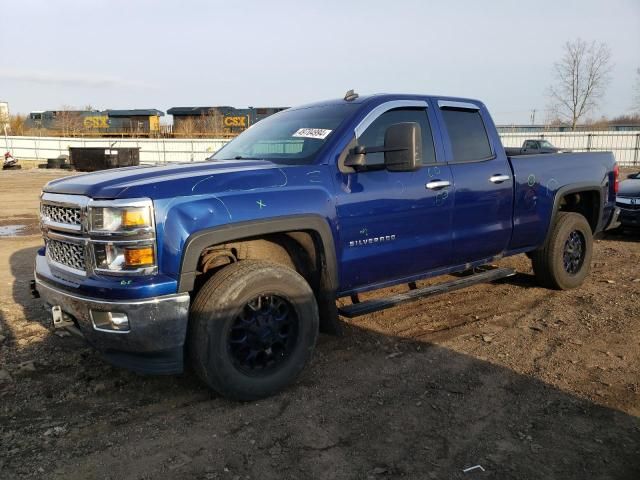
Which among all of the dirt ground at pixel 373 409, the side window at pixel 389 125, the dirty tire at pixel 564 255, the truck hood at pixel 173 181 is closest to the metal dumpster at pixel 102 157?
the dirt ground at pixel 373 409

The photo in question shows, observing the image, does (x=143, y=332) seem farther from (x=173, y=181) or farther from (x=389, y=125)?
(x=389, y=125)

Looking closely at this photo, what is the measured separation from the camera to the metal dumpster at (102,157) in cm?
2517

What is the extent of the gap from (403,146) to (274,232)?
111 centimetres

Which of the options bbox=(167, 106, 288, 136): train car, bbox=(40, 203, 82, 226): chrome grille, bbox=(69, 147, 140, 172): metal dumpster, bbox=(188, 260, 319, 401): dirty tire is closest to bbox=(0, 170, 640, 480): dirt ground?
bbox=(188, 260, 319, 401): dirty tire

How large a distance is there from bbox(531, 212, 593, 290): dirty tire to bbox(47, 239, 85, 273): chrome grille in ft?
15.0

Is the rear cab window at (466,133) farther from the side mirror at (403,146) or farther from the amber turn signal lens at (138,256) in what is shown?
the amber turn signal lens at (138,256)

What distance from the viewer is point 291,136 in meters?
4.19

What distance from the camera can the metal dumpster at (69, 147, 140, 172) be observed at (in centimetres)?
2517

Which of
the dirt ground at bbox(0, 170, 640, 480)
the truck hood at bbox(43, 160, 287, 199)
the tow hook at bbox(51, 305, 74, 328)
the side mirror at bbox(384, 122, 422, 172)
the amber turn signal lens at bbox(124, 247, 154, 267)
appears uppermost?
the side mirror at bbox(384, 122, 422, 172)

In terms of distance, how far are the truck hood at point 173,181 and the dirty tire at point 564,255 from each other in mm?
3483

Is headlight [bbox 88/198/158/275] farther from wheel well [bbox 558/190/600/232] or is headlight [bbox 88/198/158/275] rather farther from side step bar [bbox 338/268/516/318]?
wheel well [bbox 558/190/600/232]

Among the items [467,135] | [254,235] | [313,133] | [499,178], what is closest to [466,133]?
[467,135]

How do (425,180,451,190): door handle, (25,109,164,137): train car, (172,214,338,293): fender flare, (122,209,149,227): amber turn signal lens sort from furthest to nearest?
(25,109,164,137): train car, (425,180,451,190): door handle, (172,214,338,293): fender flare, (122,209,149,227): amber turn signal lens

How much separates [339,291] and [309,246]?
432mm
